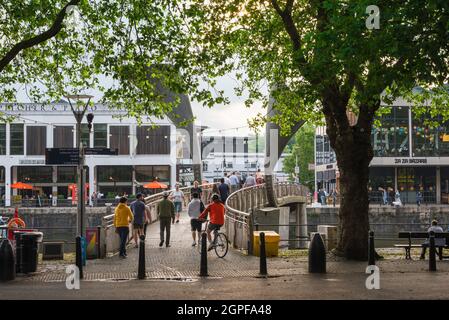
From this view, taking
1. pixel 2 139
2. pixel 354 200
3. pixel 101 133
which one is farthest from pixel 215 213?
pixel 2 139

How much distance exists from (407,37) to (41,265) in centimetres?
1132

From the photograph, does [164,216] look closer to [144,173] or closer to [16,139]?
[144,173]

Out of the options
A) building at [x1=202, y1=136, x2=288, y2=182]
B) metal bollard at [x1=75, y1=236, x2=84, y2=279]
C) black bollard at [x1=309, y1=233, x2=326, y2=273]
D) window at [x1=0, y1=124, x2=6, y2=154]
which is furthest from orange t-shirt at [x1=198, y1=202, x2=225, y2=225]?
building at [x1=202, y1=136, x2=288, y2=182]

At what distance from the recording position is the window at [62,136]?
249 feet

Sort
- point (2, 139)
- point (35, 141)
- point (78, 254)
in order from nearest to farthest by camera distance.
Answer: point (78, 254), point (2, 139), point (35, 141)

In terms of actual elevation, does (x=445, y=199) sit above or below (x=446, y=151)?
below

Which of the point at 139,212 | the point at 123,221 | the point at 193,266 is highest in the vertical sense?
the point at 139,212

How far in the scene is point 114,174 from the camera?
248 ft

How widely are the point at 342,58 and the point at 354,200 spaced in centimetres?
713

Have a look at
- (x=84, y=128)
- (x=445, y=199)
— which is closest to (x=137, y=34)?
(x=445, y=199)

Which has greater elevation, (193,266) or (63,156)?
(63,156)

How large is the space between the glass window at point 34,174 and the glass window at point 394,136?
33506 mm

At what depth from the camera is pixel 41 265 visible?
19.3m

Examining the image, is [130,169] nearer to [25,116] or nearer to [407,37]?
[25,116]
